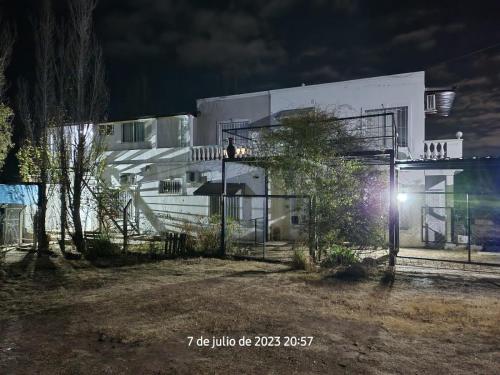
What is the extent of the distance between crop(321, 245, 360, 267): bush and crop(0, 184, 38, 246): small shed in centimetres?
1032

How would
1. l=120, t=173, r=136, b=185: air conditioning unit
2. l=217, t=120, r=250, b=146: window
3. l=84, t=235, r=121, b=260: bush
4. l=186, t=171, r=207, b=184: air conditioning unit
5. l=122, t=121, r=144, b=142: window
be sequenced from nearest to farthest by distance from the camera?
l=84, t=235, r=121, b=260: bush < l=186, t=171, r=207, b=184: air conditioning unit < l=120, t=173, r=136, b=185: air conditioning unit < l=217, t=120, r=250, b=146: window < l=122, t=121, r=144, b=142: window

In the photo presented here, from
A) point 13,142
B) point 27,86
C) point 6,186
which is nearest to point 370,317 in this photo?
point 6,186

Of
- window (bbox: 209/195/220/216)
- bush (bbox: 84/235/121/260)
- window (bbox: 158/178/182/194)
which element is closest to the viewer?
bush (bbox: 84/235/121/260)

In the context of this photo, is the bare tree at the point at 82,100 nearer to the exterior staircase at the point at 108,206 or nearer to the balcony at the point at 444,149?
the exterior staircase at the point at 108,206

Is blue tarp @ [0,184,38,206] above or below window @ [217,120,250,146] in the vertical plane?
below

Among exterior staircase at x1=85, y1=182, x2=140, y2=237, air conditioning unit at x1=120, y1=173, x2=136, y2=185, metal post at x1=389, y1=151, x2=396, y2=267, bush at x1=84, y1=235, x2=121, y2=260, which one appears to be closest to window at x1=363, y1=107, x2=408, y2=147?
metal post at x1=389, y1=151, x2=396, y2=267

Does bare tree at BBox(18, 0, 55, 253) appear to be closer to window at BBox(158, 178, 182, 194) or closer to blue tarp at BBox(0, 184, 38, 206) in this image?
blue tarp at BBox(0, 184, 38, 206)

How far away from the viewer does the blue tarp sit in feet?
43.0

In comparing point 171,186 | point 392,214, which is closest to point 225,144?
point 171,186

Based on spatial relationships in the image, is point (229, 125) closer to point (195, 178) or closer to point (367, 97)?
point (195, 178)

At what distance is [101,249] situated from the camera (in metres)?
12.3

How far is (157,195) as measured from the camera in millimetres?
18594

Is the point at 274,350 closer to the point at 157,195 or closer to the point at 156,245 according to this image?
the point at 156,245

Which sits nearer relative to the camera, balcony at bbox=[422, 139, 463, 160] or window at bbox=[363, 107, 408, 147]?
balcony at bbox=[422, 139, 463, 160]
